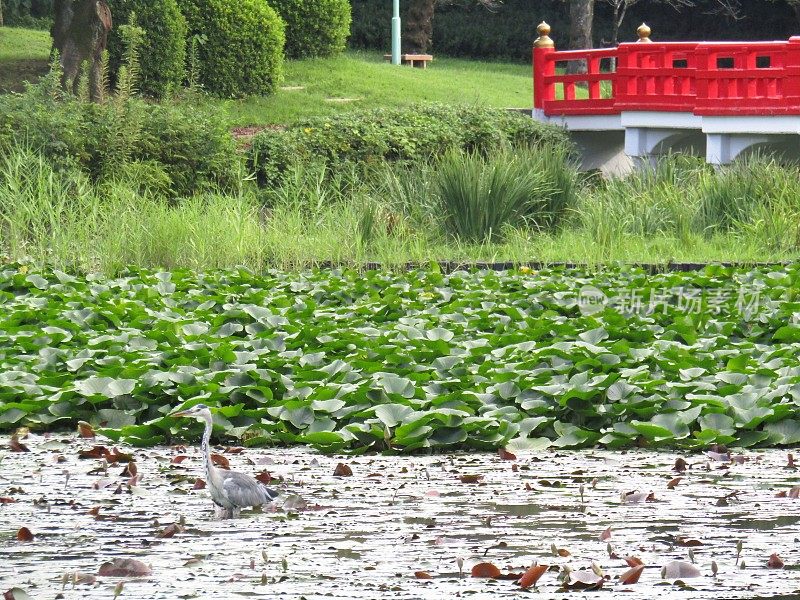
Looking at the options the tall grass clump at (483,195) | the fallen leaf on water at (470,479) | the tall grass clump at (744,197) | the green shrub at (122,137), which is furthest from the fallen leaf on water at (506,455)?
the green shrub at (122,137)

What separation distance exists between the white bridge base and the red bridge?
13 mm

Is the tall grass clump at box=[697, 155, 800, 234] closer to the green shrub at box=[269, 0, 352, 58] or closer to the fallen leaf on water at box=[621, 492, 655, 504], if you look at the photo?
the fallen leaf on water at box=[621, 492, 655, 504]

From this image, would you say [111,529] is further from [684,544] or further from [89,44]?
[89,44]

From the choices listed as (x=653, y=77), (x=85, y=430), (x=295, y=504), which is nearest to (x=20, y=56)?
(x=653, y=77)

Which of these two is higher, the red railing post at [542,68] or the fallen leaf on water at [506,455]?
the red railing post at [542,68]

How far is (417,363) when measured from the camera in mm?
7258

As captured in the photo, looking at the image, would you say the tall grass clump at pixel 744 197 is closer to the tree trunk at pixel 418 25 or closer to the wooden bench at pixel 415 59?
the wooden bench at pixel 415 59

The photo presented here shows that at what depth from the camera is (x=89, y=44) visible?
20.0 metres

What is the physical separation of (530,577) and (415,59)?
2663cm

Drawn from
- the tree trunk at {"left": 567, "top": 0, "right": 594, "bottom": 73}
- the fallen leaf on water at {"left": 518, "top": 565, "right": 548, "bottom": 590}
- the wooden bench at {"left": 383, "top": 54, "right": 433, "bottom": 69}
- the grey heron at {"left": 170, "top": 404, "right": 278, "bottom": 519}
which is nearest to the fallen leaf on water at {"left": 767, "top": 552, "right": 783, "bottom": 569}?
the fallen leaf on water at {"left": 518, "top": 565, "right": 548, "bottom": 590}

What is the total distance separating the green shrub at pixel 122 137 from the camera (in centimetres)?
1462

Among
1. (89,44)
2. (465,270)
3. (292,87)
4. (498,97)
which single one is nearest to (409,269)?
(465,270)

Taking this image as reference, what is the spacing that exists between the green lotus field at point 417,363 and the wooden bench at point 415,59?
2018 cm

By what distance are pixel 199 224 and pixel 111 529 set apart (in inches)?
307
